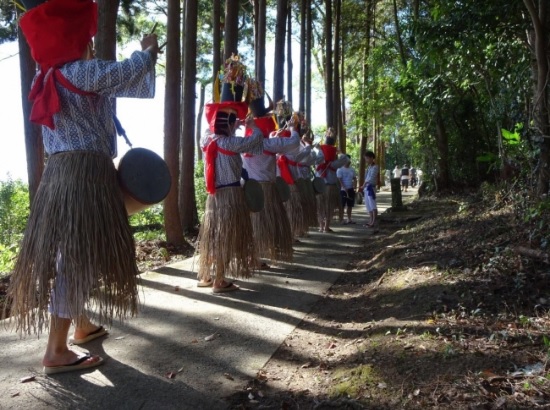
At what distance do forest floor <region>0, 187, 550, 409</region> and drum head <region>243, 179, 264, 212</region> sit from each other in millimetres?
1109

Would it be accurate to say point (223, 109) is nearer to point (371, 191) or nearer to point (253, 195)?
point (253, 195)

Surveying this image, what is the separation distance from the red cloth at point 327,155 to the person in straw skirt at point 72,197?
7.24 meters

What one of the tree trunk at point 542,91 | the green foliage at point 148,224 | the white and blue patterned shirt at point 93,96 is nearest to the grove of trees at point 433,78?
the tree trunk at point 542,91

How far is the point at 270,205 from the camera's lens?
5727 millimetres

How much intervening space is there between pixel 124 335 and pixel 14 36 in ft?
25.3

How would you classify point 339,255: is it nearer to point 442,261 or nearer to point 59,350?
point 442,261

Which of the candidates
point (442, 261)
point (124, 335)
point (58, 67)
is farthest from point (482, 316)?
point (58, 67)

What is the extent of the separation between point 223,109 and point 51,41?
2.14 meters

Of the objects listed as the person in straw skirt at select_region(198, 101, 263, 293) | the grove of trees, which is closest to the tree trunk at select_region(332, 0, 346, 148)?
the grove of trees

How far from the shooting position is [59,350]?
262 cm

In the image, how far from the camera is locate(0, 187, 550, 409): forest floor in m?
2.11

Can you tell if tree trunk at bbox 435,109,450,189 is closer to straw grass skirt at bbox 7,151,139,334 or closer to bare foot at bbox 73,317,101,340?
bare foot at bbox 73,317,101,340

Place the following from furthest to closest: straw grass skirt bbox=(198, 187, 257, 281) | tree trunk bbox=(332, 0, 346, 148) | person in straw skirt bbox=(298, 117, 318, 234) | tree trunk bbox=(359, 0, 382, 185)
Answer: tree trunk bbox=(359, 0, 382, 185) < tree trunk bbox=(332, 0, 346, 148) < person in straw skirt bbox=(298, 117, 318, 234) < straw grass skirt bbox=(198, 187, 257, 281)

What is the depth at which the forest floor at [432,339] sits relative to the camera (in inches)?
83.1
